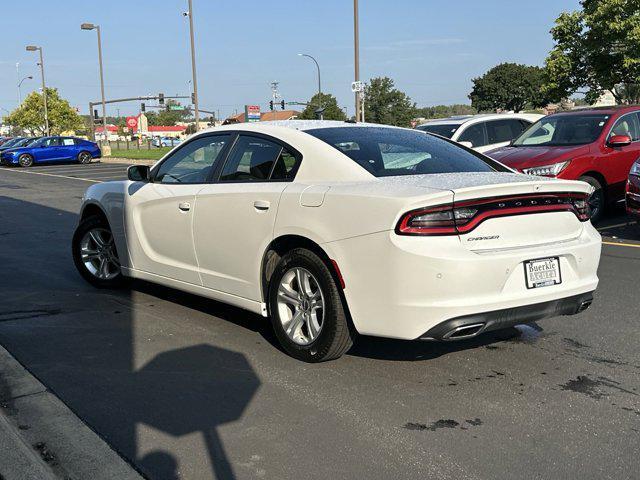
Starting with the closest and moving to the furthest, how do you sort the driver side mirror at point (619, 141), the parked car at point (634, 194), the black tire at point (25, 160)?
1. the parked car at point (634, 194)
2. the driver side mirror at point (619, 141)
3. the black tire at point (25, 160)

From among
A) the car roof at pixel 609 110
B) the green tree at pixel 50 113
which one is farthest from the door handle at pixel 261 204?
the green tree at pixel 50 113

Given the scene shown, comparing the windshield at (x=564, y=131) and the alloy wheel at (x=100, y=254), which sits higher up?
the windshield at (x=564, y=131)

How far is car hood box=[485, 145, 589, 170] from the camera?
9.95 meters

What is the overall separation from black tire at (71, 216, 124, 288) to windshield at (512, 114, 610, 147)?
6.91 m

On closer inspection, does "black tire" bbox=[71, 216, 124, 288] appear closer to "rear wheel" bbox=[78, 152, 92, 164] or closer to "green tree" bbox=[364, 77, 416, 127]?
"rear wheel" bbox=[78, 152, 92, 164]

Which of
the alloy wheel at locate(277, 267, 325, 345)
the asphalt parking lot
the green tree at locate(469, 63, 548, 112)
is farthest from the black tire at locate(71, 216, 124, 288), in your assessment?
the green tree at locate(469, 63, 548, 112)

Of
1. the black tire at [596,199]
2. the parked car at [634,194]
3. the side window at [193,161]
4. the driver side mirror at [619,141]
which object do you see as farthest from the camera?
the black tire at [596,199]

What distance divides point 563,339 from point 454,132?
835 centimetres

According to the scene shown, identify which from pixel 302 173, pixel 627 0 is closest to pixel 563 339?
pixel 302 173

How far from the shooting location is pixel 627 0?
109 ft

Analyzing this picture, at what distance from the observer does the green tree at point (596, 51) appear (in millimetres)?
33344

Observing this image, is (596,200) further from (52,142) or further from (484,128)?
(52,142)

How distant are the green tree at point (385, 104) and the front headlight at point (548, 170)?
84719 mm

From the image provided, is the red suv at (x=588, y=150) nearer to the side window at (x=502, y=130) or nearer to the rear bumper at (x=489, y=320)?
the side window at (x=502, y=130)
